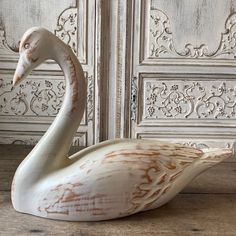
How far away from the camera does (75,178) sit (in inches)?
26.8

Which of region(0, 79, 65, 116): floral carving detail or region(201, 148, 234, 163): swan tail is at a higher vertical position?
region(0, 79, 65, 116): floral carving detail

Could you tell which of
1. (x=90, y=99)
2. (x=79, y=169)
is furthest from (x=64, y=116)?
(x=90, y=99)

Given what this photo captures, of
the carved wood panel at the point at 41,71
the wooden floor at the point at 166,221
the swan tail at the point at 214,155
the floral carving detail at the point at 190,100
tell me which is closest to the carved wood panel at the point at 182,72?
the floral carving detail at the point at 190,100

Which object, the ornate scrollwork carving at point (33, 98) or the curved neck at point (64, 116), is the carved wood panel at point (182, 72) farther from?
the curved neck at point (64, 116)

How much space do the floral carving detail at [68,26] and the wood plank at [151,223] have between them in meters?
0.65

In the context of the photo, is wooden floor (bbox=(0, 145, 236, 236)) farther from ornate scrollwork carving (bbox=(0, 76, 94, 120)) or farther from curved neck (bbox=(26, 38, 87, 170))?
ornate scrollwork carving (bbox=(0, 76, 94, 120))

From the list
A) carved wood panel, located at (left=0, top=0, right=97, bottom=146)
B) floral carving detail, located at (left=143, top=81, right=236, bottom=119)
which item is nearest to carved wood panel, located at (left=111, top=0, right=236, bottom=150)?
floral carving detail, located at (left=143, top=81, right=236, bottom=119)

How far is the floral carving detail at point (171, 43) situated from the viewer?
1.29 m

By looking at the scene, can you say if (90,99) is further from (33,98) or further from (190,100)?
(190,100)

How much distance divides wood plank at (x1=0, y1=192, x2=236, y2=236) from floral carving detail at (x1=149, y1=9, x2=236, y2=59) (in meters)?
0.63

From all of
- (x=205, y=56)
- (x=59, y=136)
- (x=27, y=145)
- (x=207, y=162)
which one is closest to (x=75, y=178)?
(x=59, y=136)

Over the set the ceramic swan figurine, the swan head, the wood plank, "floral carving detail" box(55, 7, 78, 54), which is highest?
"floral carving detail" box(55, 7, 78, 54)

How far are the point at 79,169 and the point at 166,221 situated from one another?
0.17m

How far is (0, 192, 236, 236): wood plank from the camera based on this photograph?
67 centimetres
